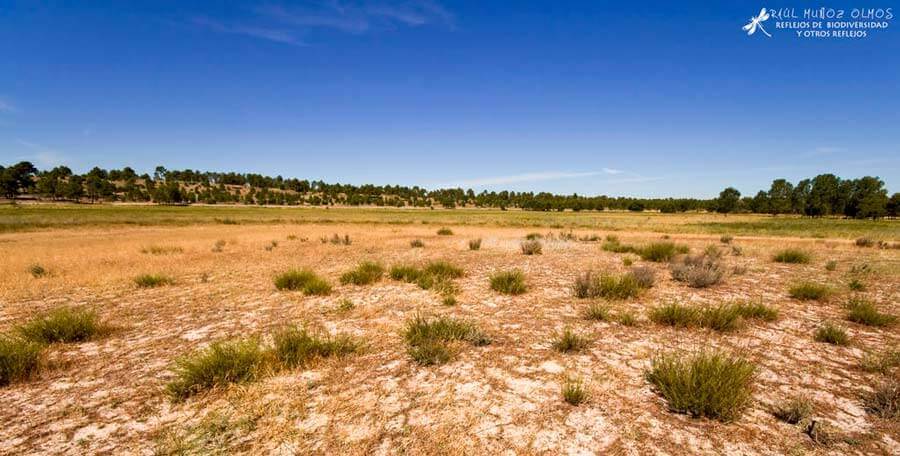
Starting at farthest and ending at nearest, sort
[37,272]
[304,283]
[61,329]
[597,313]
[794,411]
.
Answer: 1. [37,272]
2. [304,283]
3. [597,313]
4. [61,329]
5. [794,411]

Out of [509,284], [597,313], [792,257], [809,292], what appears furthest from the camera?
[792,257]

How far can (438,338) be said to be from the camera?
5125 mm

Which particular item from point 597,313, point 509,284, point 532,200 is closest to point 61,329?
point 509,284

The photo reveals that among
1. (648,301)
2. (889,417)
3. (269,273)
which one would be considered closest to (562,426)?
(889,417)

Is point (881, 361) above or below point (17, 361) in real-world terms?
above

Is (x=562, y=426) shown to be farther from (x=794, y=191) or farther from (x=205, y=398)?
(x=794, y=191)

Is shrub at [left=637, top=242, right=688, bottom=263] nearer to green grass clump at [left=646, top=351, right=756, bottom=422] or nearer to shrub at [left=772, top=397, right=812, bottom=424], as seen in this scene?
green grass clump at [left=646, top=351, right=756, bottom=422]

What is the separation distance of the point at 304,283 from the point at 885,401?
9.73 metres

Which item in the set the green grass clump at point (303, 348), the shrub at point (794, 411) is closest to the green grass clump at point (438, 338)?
the green grass clump at point (303, 348)

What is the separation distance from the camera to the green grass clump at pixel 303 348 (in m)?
4.55

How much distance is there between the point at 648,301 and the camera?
7.51 metres

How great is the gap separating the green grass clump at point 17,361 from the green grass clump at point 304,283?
428cm

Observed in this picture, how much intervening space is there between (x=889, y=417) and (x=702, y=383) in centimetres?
162

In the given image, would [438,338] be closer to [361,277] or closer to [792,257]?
[361,277]
